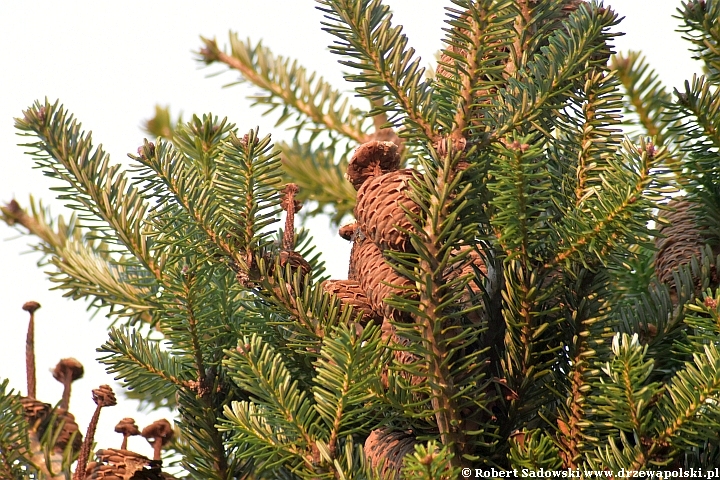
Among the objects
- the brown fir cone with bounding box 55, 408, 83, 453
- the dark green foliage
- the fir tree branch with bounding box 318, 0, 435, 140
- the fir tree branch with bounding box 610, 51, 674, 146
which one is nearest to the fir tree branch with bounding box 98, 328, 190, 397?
the dark green foliage

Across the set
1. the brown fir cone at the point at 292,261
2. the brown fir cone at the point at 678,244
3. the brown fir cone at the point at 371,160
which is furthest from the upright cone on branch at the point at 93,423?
the brown fir cone at the point at 678,244

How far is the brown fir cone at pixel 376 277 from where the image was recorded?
72 cm

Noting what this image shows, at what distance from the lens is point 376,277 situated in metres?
0.78

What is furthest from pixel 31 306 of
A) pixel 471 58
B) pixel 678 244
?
pixel 678 244

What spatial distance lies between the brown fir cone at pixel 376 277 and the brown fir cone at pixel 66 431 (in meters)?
0.39

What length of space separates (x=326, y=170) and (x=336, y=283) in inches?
44.2

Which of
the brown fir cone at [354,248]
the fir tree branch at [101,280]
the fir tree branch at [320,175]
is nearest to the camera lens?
the brown fir cone at [354,248]

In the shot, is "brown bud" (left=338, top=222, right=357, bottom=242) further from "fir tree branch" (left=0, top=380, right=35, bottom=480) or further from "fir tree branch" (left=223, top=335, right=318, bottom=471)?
"fir tree branch" (left=0, top=380, right=35, bottom=480)

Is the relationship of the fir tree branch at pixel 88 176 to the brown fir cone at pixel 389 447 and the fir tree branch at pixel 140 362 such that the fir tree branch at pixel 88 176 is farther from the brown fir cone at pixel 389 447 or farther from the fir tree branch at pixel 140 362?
the brown fir cone at pixel 389 447

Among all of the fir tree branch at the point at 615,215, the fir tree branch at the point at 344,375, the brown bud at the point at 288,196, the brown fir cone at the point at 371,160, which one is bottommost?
the fir tree branch at the point at 344,375

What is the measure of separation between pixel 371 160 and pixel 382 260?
0.37ft

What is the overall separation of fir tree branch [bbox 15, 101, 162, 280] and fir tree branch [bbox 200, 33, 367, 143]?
1.06 metres

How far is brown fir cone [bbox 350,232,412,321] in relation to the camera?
2.36 ft

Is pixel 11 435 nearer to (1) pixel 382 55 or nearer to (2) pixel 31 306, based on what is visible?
(2) pixel 31 306
